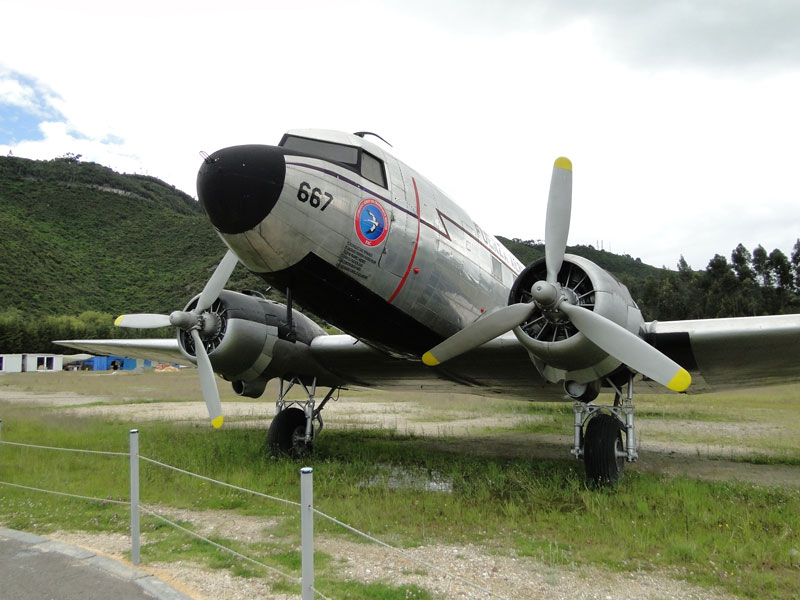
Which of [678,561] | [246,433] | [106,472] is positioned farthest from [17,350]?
[678,561]

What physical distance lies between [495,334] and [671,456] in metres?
6.88

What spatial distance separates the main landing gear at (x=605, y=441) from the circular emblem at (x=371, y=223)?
3882 mm

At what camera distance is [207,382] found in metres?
9.09

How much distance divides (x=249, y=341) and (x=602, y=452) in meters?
6.09

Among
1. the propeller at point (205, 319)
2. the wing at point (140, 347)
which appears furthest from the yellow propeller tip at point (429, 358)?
the wing at point (140, 347)

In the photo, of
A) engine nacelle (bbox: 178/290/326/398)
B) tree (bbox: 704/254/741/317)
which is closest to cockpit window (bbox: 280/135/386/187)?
engine nacelle (bbox: 178/290/326/398)

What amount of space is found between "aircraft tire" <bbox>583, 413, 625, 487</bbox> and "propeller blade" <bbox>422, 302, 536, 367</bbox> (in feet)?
7.18

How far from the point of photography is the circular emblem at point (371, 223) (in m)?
6.89

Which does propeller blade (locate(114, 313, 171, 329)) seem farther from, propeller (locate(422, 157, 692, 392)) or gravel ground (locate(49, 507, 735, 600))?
propeller (locate(422, 157, 692, 392))

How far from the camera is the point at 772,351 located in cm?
795

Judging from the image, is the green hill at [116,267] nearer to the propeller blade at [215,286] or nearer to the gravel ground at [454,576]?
the propeller blade at [215,286]

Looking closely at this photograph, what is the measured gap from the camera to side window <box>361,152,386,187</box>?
285 inches

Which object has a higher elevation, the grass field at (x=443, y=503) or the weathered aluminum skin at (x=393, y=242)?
the weathered aluminum skin at (x=393, y=242)

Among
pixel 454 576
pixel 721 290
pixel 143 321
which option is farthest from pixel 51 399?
pixel 721 290
